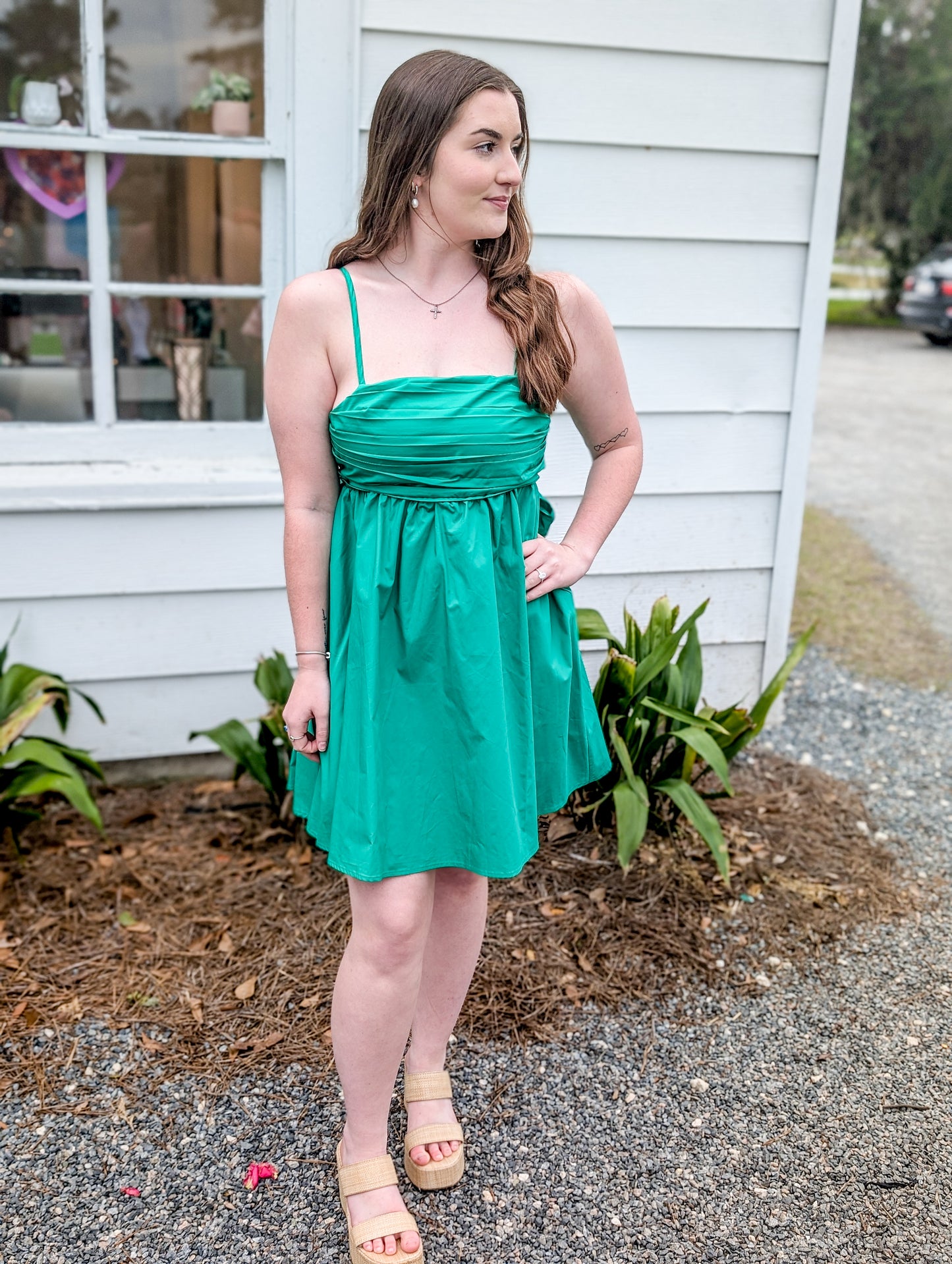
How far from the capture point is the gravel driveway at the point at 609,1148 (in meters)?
2.05

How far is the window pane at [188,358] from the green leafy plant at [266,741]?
0.76m

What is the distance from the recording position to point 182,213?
3221mm

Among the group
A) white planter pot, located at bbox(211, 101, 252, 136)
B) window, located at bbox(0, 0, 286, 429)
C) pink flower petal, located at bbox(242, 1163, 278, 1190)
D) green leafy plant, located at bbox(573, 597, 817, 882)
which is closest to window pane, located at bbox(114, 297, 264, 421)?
window, located at bbox(0, 0, 286, 429)

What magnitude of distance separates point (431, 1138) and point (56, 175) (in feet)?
8.43

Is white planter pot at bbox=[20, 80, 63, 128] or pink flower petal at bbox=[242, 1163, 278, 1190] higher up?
white planter pot at bbox=[20, 80, 63, 128]

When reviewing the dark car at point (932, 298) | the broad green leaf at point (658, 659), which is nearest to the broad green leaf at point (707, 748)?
the broad green leaf at point (658, 659)

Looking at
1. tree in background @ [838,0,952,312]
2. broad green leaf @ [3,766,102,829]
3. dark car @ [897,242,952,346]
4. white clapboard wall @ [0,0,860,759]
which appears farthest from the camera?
tree in background @ [838,0,952,312]

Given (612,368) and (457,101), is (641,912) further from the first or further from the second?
(457,101)

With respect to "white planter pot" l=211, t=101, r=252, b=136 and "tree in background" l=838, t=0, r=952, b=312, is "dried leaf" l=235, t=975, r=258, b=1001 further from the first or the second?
"tree in background" l=838, t=0, r=952, b=312

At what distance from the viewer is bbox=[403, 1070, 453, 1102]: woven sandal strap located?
2.20 meters

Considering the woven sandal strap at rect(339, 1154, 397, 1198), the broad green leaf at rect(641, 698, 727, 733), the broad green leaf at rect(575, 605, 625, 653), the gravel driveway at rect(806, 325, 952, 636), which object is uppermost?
the broad green leaf at rect(575, 605, 625, 653)

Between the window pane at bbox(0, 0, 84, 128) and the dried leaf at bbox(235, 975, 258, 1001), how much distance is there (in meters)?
2.20

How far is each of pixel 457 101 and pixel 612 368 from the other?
1.71 ft

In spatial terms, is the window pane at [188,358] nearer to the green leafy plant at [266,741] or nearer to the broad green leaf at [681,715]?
the green leafy plant at [266,741]
